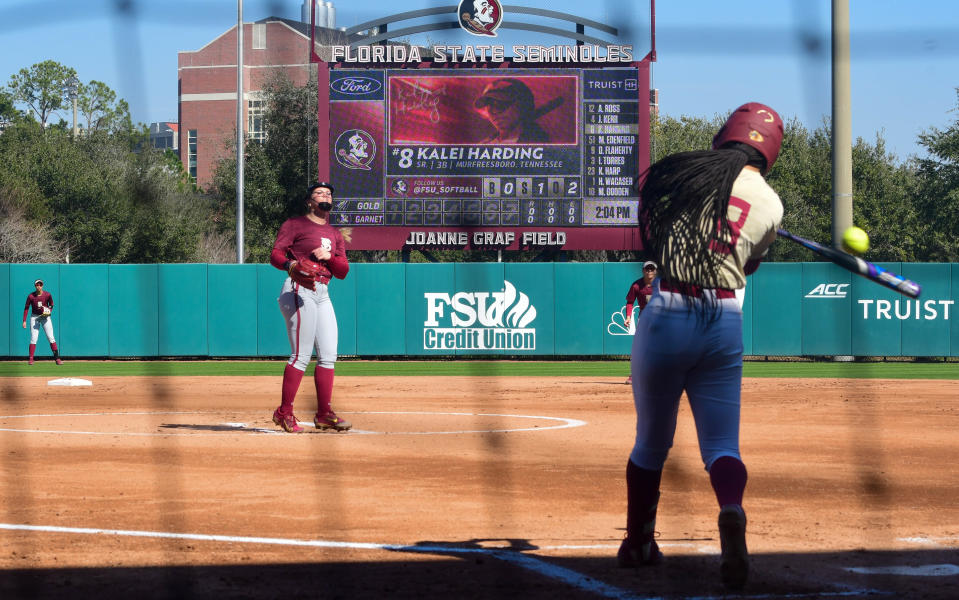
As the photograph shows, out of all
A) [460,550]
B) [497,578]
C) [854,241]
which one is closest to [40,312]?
[460,550]

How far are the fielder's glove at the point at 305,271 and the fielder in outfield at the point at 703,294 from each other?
4514 millimetres

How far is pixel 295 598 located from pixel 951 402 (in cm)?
1081

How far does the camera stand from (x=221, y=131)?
6469 centimetres

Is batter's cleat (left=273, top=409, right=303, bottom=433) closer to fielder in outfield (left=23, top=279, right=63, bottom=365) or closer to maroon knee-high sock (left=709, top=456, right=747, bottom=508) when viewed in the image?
maroon knee-high sock (left=709, top=456, right=747, bottom=508)

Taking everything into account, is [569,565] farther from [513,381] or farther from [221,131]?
[221,131]

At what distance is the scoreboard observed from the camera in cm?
2167

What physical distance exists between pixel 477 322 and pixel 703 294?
19879mm

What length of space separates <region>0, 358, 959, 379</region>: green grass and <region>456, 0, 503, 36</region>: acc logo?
22.0 feet

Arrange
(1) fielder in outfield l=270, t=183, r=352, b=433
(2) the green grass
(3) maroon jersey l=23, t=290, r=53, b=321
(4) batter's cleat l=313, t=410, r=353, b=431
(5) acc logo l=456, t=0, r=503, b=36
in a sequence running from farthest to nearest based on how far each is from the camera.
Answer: (5) acc logo l=456, t=0, r=503, b=36 → (3) maroon jersey l=23, t=290, r=53, b=321 → (2) the green grass → (4) batter's cleat l=313, t=410, r=353, b=431 → (1) fielder in outfield l=270, t=183, r=352, b=433

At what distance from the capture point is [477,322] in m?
24.0

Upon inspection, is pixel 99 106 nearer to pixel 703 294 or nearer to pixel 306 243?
pixel 306 243

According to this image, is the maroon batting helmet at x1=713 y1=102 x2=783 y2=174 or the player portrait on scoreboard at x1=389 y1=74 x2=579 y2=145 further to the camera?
the player portrait on scoreboard at x1=389 y1=74 x2=579 y2=145

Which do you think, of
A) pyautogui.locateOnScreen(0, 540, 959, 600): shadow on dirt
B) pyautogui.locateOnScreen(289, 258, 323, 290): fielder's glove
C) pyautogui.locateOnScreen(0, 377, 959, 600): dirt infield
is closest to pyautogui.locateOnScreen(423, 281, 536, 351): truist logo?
pyautogui.locateOnScreen(0, 377, 959, 600): dirt infield

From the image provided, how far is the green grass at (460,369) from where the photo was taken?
64.1ft
